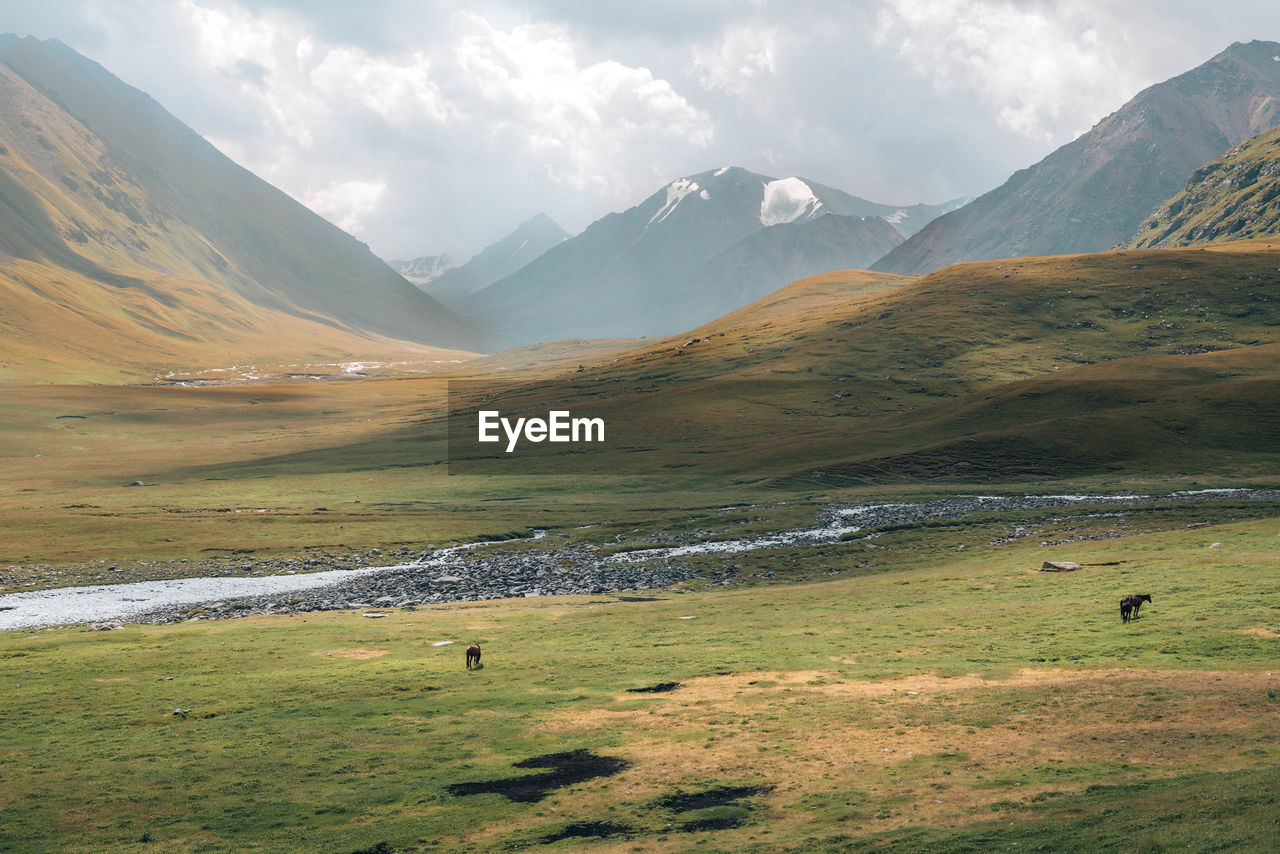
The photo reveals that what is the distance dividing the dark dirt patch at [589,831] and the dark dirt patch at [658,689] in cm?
1260

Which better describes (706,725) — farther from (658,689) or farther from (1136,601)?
(1136,601)

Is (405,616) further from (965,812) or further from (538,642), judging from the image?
(965,812)

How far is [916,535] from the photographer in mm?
78875

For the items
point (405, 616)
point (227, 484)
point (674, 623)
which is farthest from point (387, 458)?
point (674, 623)

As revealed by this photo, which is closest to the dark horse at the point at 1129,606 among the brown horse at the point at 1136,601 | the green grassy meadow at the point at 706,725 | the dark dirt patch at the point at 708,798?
the brown horse at the point at 1136,601

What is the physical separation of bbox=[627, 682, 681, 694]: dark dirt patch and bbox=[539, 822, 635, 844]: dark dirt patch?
12.6m

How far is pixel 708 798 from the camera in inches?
1008

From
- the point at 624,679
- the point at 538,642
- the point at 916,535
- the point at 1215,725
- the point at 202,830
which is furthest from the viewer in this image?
the point at 916,535

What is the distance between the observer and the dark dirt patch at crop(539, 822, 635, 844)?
2336 centimetres

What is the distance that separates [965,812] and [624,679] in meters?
18.4

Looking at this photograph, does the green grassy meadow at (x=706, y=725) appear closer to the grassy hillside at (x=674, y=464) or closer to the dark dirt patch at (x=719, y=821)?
the dark dirt patch at (x=719, y=821)

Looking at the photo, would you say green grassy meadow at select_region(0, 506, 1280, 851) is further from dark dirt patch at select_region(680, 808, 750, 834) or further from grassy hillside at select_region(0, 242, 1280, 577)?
grassy hillside at select_region(0, 242, 1280, 577)

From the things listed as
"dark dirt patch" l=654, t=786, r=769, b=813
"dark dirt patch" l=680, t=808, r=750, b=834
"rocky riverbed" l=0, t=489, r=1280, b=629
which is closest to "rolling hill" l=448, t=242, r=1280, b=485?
"rocky riverbed" l=0, t=489, r=1280, b=629

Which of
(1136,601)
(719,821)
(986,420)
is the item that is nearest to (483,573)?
(1136,601)
